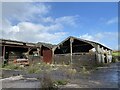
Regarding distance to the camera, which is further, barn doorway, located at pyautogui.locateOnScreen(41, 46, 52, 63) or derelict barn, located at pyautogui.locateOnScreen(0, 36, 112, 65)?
barn doorway, located at pyautogui.locateOnScreen(41, 46, 52, 63)

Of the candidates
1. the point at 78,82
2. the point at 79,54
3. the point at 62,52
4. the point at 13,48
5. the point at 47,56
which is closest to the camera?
the point at 78,82

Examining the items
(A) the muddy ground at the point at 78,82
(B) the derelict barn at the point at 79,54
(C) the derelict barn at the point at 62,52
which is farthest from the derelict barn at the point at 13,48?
(A) the muddy ground at the point at 78,82

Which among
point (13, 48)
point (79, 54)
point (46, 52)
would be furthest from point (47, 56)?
point (13, 48)

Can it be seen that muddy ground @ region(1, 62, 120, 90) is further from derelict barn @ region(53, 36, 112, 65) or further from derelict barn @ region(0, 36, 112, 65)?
derelict barn @ region(0, 36, 112, 65)

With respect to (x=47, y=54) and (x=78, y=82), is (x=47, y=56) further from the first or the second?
(x=78, y=82)

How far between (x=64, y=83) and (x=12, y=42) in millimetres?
23735

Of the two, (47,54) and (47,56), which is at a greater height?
(47,54)

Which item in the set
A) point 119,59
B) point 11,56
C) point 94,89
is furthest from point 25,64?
point 119,59

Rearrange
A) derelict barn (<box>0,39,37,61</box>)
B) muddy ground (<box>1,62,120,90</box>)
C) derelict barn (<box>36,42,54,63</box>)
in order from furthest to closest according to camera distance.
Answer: derelict barn (<box>36,42,54,63</box>), derelict barn (<box>0,39,37,61</box>), muddy ground (<box>1,62,120,90</box>)

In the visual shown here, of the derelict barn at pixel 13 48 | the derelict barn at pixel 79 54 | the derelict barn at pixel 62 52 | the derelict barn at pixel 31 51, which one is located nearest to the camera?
the derelict barn at pixel 79 54

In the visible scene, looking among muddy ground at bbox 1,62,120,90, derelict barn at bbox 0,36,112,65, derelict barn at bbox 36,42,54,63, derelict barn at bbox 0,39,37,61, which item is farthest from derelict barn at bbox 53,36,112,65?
muddy ground at bbox 1,62,120,90

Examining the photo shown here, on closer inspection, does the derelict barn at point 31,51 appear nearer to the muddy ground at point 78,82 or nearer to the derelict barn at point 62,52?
the derelict barn at point 62,52

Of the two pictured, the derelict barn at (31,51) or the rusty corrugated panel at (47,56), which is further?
the rusty corrugated panel at (47,56)

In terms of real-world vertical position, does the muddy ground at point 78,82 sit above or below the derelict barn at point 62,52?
below
